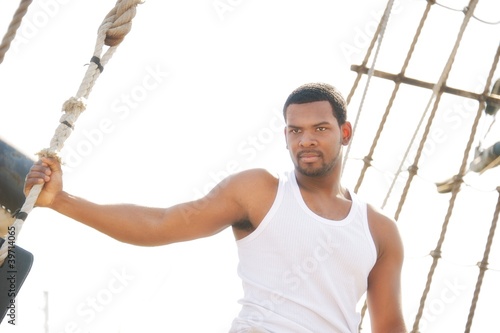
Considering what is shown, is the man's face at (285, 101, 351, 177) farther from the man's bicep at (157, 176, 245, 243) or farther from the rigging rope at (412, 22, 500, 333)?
the rigging rope at (412, 22, 500, 333)

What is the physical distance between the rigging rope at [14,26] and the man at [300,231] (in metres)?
0.49

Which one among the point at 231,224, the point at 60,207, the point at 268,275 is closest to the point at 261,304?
the point at 268,275

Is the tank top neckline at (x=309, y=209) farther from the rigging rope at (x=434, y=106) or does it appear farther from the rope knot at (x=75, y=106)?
the rigging rope at (x=434, y=106)

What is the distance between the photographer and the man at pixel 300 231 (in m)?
2.16

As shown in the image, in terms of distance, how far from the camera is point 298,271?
2242mm

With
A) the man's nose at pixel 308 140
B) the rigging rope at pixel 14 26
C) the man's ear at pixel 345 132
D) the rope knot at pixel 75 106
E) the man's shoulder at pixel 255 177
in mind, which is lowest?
the rigging rope at pixel 14 26

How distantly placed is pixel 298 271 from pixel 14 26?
109 cm

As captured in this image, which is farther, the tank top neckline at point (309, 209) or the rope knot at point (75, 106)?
the tank top neckline at point (309, 209)

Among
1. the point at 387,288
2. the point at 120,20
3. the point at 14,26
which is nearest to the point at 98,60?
the point at 120,20

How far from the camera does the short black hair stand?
2467 mm

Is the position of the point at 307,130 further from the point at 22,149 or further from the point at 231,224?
the point at 22,149

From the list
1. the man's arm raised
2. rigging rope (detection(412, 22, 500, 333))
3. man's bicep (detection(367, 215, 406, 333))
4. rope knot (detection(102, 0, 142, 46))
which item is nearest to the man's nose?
the man's arm raised

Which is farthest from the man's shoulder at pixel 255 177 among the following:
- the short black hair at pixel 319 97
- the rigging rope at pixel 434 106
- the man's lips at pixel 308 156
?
the rigging rope at pixel 434 106

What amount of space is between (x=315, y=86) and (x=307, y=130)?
8.6 inches
